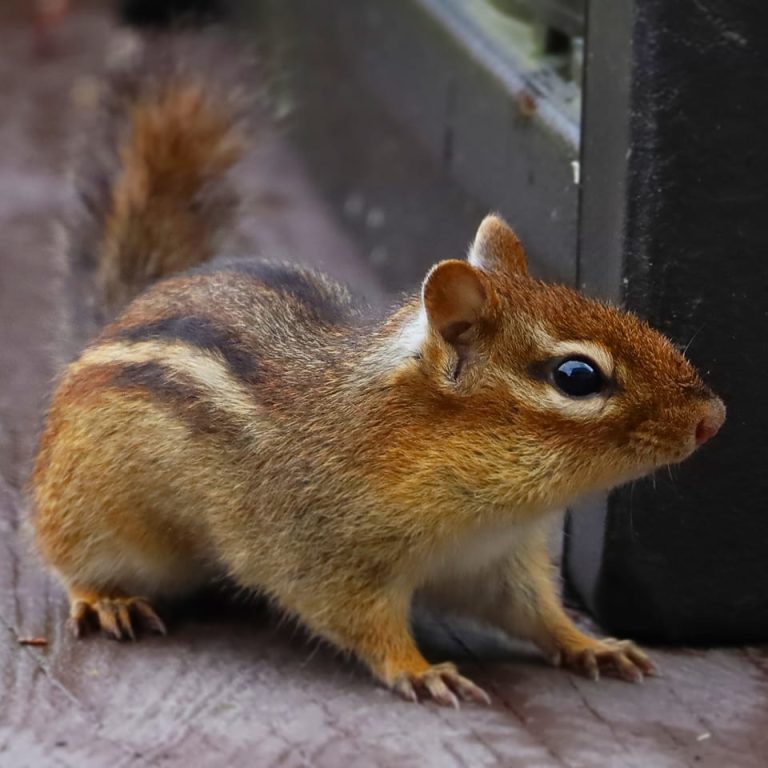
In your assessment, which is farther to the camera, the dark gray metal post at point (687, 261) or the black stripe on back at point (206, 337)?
the black stripe on back at point (206, 337)

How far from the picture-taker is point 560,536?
10.3 feet

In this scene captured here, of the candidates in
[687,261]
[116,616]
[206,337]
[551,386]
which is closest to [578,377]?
[551,386]

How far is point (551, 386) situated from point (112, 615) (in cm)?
96

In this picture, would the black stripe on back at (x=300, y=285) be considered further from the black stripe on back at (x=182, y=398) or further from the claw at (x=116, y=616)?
the claw at (x=116, y=616)

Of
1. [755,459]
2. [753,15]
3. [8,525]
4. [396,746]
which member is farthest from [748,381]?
[8,525]

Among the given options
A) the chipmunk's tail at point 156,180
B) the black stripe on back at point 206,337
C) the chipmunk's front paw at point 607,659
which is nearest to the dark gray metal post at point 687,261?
the chipmunk's front paw at point 607,659

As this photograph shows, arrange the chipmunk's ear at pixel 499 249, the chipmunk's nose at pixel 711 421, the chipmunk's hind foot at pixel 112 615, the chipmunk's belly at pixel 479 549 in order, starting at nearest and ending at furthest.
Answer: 1. the chipmunk's nose at pixel 711 421
2. the chipmunk's belly at pixel 479 549
3. the chipmunk's ear at pixel 499 249
4. the chipmunk's hind foot at pixel 112 615

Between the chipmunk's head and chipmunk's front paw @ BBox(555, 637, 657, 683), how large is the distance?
44 centimetres

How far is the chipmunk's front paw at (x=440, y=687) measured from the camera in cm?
260

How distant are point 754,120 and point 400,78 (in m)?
2.32

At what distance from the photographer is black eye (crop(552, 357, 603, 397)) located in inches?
93.4

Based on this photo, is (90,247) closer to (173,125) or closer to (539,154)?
(173,125)

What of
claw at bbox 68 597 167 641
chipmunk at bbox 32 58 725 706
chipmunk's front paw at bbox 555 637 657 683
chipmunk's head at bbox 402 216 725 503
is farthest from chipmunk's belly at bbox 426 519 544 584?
claw at bbox 68 597 167 641

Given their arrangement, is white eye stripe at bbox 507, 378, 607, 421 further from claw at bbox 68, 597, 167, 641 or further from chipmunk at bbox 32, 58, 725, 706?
claw at bbox 68, 597, 167, 641
